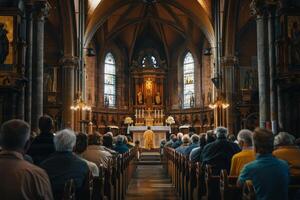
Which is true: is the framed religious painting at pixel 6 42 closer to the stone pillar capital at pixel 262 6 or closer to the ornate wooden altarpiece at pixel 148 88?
the stone pillar capital at pixel 262 6

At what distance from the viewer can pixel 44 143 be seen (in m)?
6.59

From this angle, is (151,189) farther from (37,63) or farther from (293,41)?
(293,41)

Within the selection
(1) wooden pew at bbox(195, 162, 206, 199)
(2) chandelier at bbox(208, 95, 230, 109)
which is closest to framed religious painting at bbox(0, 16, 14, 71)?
(1) wooden pew at bbox(195, 162, 206, 199)

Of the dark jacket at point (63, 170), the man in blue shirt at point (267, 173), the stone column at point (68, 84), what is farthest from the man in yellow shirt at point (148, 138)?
the man in blue shirt at point (267, 173)

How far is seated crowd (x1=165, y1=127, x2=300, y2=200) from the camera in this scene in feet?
14.4

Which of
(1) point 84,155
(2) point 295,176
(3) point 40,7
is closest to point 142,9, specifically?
(3) point 40,7

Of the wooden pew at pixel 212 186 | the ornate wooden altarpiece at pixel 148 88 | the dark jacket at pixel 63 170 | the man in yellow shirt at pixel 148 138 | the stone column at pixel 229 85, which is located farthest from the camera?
the ornate wooden altarpiece at pixel 148 88

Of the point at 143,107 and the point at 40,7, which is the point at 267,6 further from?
the point at 143,107

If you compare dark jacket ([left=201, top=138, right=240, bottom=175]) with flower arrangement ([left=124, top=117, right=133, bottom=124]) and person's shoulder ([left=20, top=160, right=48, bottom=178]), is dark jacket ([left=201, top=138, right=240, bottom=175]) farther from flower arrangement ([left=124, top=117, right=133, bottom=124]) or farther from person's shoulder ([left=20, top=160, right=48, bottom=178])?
flower arrangement ([left=124, top=117, right=133, bottom=124])

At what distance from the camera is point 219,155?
759cm

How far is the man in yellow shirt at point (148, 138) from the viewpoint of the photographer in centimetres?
3138

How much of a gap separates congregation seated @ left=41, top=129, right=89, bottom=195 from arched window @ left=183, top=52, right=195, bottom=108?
31.9 meters

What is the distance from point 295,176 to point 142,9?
31097mm

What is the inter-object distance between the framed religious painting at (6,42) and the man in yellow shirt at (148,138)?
1912cm
